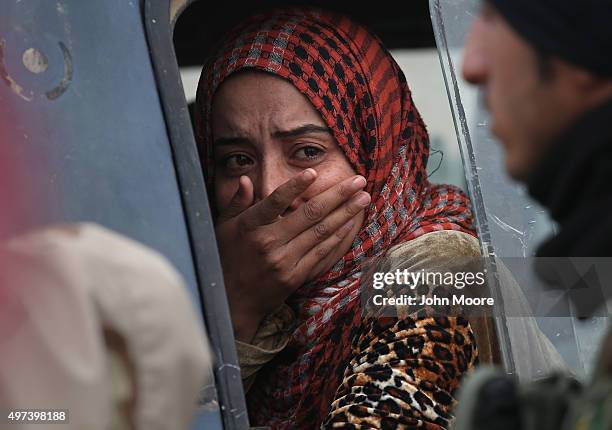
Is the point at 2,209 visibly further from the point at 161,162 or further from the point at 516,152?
the point at 516,152

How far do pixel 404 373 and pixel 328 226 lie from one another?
0.47 m

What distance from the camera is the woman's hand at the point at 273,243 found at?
2.89 m

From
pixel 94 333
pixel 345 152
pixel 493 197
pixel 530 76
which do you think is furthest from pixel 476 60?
pixel 345 152

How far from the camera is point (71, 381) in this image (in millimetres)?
1137

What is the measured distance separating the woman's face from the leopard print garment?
369 millimetres

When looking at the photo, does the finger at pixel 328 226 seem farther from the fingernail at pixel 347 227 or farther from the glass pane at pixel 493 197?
the glass pane at pixel 493 197

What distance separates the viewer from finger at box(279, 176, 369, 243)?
2.92m

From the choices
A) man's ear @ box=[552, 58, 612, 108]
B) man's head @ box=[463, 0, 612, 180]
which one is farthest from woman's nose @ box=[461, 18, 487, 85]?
man's ear @ box=[552, 58, 612, 108]

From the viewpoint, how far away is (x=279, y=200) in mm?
2840

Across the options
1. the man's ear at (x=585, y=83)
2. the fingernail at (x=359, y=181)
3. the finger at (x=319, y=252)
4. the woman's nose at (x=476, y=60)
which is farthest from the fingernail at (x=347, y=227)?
the man's ear at (x=585, y=83)

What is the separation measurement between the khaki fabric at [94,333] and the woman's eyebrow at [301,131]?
1.79 meters

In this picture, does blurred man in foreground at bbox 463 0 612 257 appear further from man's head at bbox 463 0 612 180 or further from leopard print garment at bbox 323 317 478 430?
leopard print garment at bbox 323 317 478 430

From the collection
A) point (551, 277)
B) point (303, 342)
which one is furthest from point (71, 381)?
point (303, 342)

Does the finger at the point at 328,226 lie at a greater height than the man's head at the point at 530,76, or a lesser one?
greater
